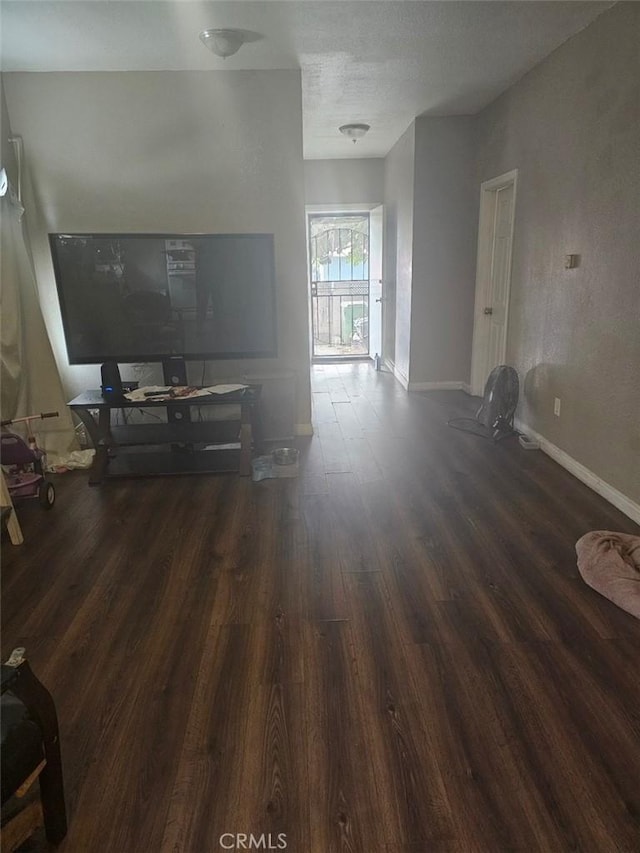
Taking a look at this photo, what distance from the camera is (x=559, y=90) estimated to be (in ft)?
11.2

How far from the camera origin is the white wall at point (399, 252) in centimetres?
537

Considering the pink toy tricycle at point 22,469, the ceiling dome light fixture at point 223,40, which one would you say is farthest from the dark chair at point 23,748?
the ceiling dome light fixture at point 223,40

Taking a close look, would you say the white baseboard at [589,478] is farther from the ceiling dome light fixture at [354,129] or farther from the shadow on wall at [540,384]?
the ceiling dome light fixture at [354,129]

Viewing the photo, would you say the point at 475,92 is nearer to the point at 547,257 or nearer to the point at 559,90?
the point at 559,90

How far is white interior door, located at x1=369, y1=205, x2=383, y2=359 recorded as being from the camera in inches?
273

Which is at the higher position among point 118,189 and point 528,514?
point 118,189

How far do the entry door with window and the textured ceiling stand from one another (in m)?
3.21

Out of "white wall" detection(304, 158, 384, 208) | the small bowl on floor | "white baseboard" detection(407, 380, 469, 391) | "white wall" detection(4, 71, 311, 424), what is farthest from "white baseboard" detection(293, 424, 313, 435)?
"white wall" detection(304, 158, 384, 208)

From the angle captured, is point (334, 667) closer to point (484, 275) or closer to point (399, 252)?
point (484, 275)

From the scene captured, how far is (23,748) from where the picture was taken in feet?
3.60

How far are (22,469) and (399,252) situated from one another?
14.7 ft

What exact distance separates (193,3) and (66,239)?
1540mm

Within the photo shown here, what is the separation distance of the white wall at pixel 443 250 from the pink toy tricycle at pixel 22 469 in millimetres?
3662

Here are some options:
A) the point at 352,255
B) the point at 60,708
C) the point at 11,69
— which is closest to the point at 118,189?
the point at 11,69
